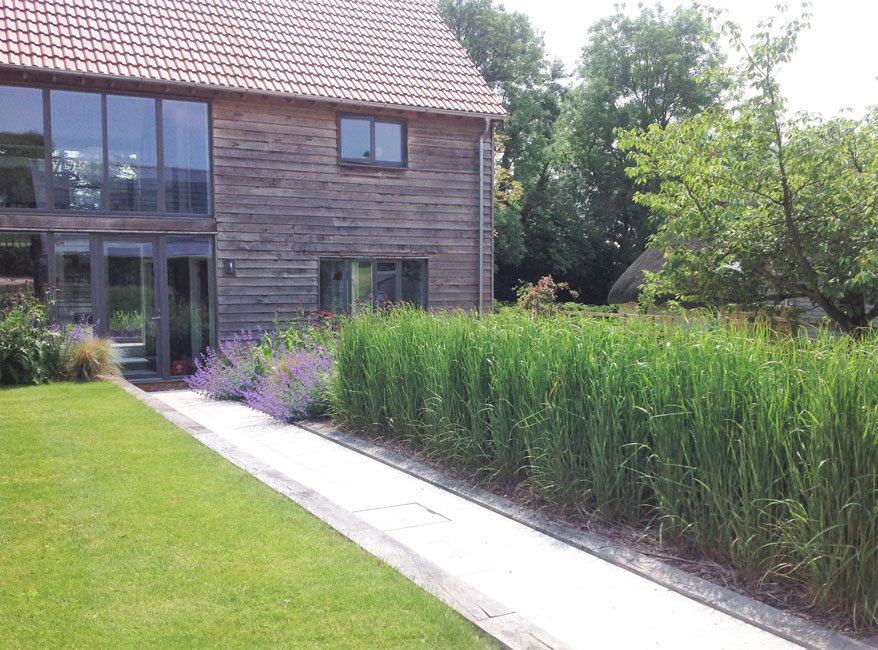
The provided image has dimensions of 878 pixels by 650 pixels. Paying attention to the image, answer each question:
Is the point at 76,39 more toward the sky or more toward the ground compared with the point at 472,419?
more toward the sky

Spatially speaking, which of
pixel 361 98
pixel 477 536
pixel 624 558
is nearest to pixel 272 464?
pixel 477 536

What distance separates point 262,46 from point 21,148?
4677mm

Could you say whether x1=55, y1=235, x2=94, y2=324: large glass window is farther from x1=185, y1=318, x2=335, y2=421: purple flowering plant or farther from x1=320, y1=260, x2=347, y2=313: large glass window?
x1=320, y1=260, x2=347, y2=313: large glass window

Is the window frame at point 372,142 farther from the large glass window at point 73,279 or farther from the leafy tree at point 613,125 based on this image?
the leafy tree at point 613,125

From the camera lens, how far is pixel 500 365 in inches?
233

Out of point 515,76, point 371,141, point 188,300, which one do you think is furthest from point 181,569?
point 515,76

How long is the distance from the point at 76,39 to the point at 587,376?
36.9 feet

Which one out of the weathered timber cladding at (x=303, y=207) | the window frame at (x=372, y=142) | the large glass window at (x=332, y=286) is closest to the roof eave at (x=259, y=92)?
the weathered timber cladding at (x=303, y=207)

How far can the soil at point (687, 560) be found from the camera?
3.55 metres

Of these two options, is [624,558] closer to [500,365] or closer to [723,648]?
[723,648]

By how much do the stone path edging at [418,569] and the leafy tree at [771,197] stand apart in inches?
204

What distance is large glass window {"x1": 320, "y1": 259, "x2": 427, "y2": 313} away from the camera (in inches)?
574

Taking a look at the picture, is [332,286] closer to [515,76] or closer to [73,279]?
[73,279]

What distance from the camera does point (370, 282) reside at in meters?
14.9
